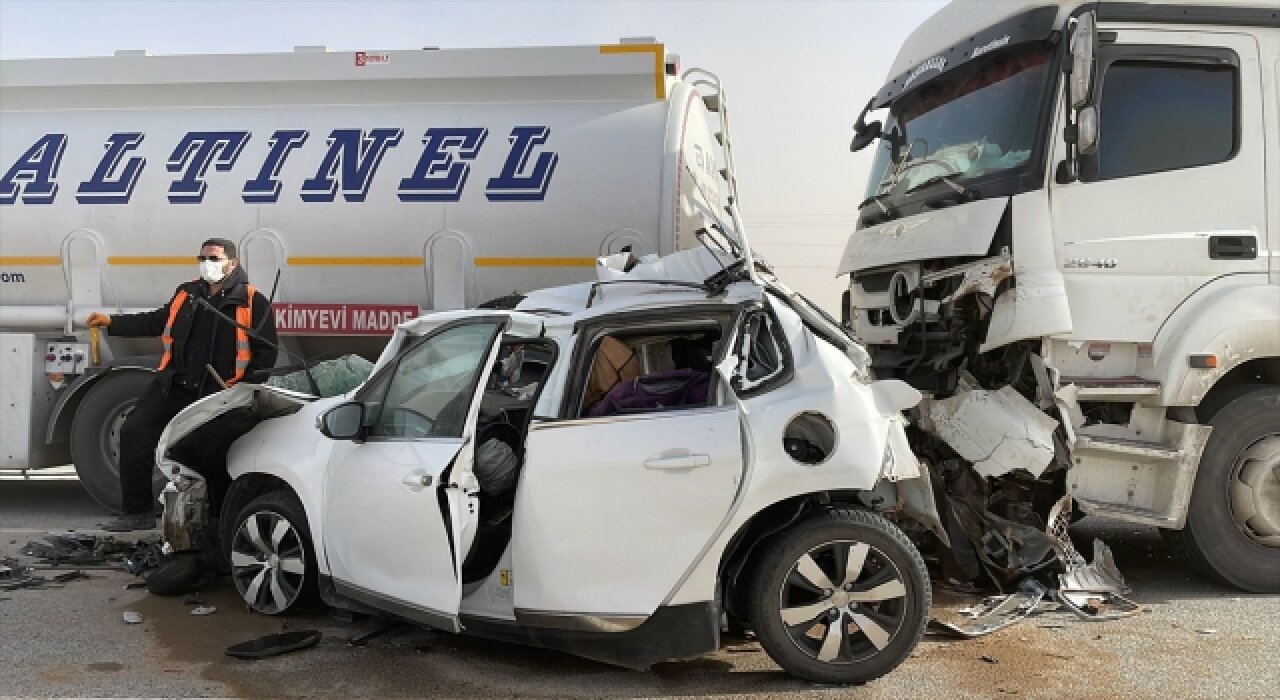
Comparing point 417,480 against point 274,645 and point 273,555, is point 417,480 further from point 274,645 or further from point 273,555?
point 273,555

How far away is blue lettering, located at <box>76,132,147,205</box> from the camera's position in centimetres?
766

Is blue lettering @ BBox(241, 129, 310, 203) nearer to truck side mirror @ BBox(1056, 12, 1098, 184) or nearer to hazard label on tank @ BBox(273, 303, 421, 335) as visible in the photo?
hazard label on tank @ BBox(273, 303, 421, 335)

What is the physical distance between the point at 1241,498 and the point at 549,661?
12.5 feet

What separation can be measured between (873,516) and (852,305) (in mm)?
2906

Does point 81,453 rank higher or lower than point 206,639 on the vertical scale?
higher

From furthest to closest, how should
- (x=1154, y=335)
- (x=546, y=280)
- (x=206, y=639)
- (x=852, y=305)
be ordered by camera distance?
(x=546, y=280)
(x=852, y=305)
(x=1154, y=335)
(x=206, y=639)

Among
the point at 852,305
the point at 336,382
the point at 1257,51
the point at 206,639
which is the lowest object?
the point at 206,639

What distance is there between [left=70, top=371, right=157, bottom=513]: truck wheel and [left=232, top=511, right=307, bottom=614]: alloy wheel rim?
10.0 ft

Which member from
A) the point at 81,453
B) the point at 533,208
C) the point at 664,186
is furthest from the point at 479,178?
the point at 81,453

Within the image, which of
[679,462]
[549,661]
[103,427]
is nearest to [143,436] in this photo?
[103,427]

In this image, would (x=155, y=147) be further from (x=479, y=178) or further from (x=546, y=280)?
(x=546, y=280)

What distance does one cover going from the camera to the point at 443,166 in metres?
7.43

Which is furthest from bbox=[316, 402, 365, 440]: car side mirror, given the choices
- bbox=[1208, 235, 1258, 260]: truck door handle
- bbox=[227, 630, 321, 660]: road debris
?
bbox=[1208, 235, 1258, 260]: truck door handle

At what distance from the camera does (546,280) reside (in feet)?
24.0
